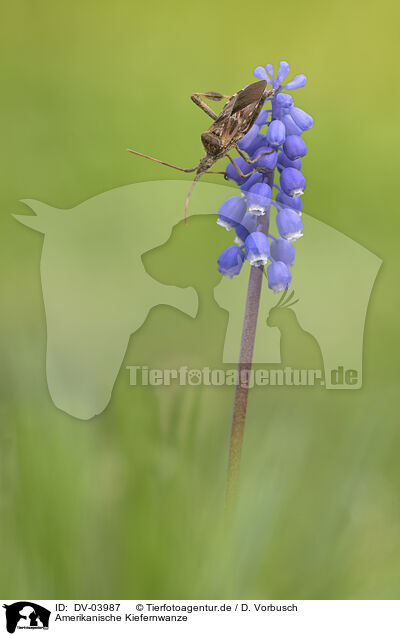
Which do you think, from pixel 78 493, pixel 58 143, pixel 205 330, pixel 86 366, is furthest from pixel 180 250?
pixel 78 493

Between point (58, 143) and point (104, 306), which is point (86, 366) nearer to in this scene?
point (104, 306)

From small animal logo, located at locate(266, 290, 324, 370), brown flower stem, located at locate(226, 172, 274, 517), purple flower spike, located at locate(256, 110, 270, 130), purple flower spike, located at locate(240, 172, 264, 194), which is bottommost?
brown flower stem, located at locate(226, 172, 274, 517)

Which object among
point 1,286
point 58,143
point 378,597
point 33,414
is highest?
point 58,143

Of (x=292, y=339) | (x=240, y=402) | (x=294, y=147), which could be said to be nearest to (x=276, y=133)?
(x=294, y=147)

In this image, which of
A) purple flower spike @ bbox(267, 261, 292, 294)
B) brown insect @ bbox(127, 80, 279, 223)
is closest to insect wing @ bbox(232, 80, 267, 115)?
brown insect @ bbox(127, 80, 279, 223)
